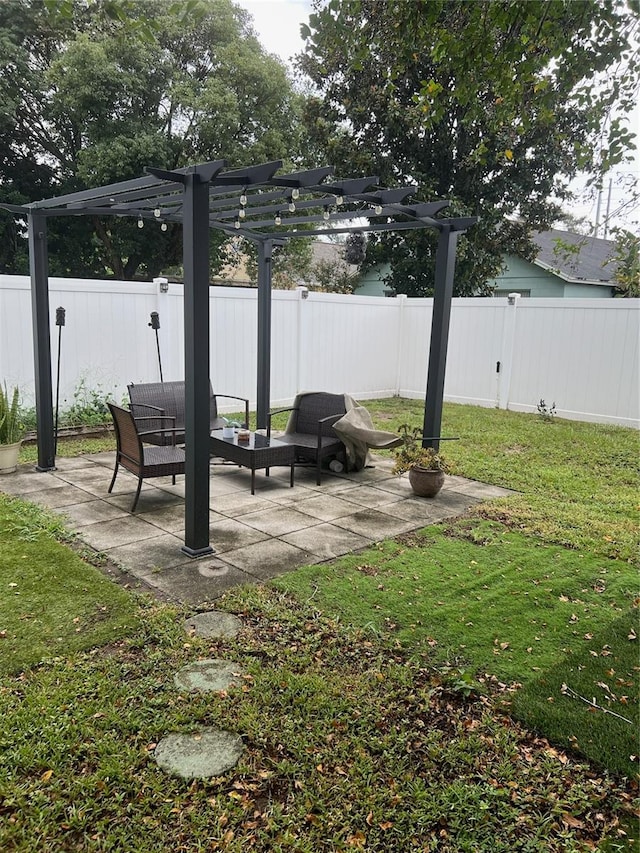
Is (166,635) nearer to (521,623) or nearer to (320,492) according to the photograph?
(521,623)

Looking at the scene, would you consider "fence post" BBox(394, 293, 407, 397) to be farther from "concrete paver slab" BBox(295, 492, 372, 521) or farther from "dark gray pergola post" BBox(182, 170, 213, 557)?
"dark gray pergola post" BBox(182, 170, 213, 557)

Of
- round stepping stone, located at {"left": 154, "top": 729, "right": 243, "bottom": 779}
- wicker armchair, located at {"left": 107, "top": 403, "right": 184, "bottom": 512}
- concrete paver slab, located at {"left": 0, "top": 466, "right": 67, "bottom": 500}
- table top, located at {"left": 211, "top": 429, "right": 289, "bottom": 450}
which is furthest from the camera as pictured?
table top, located at {"left": 211, "top": 429, "right": 289, "bottom": 450}

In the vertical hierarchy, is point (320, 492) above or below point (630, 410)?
below

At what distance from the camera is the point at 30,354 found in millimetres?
6934

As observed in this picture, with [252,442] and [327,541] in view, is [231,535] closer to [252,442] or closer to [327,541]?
[327,541]

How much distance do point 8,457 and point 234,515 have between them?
2500mm

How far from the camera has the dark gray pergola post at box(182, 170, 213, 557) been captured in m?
3.60

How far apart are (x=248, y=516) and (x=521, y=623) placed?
7.47 feet

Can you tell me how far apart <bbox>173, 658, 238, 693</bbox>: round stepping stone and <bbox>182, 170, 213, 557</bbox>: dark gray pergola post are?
1226 millimetres

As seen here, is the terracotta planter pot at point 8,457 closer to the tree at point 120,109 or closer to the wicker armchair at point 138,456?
the wicker armchair at point 138,456

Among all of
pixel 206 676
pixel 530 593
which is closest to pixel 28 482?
pixel 206 676

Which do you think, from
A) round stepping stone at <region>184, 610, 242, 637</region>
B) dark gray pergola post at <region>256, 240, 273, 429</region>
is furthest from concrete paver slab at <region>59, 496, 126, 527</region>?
dark gray pergola post at <region>256, 240, 273, 429</region>

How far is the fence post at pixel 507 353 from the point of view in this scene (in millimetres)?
9555

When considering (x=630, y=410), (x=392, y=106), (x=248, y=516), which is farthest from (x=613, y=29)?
(x=392, y=106)
